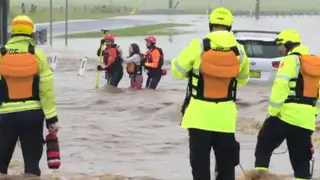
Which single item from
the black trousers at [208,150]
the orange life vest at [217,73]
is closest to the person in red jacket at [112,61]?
the black trousers at [208,150]

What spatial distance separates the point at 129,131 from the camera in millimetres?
13719

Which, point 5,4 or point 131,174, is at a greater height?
point 5,4

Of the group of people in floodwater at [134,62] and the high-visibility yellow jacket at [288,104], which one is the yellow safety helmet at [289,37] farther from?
the group of people in floodwater at [134,62]

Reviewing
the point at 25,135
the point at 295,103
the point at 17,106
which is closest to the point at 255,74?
the point at 295,103

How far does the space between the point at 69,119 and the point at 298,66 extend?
24.9 ft

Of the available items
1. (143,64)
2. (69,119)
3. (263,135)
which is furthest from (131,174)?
(143,64)

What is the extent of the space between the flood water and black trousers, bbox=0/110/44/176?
3.26ft

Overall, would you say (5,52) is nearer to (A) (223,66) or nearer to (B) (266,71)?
(A) (223,66)

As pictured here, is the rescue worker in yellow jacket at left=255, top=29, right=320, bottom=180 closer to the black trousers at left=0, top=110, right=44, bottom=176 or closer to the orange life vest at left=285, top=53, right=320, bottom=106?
the orange life vest at left=285, top=53, right=320, bottom=106

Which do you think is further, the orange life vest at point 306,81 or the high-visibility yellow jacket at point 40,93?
the orange life vest at point 306,81

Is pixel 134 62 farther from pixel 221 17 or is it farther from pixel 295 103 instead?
pixel 221 17

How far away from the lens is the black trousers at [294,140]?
333 inches

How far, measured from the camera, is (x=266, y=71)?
2012cm

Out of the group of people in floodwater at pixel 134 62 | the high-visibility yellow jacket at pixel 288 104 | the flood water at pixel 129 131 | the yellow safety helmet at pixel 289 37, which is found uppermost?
the yellow safety helmet at pixel 289 37
